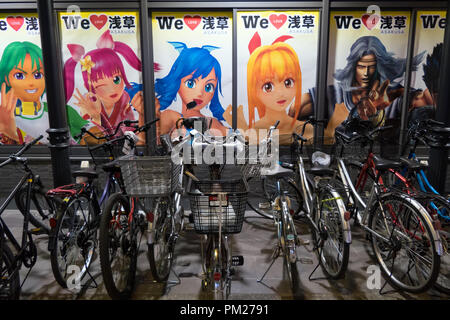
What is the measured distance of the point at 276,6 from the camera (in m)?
5.70

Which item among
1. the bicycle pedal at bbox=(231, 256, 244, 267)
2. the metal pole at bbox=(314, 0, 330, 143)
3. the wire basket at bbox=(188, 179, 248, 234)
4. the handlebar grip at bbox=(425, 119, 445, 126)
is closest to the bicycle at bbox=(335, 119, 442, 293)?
the handlebar grip at bbox=(425, 119, 445, 126)

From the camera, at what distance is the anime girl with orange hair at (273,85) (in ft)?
19.4

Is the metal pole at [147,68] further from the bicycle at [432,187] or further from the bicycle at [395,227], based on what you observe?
the bicycle at [432,187]

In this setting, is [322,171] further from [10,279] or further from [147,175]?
[10,279]

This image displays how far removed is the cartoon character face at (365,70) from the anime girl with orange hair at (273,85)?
0.97 m

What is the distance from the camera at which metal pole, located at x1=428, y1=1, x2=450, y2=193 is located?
440cm

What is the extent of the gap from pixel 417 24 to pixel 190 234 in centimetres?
493

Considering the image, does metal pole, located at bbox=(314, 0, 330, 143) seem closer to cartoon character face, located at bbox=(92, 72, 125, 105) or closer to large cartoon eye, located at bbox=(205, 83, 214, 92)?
large cartoon eye, located at bbox=(205, 83, 214, 92)

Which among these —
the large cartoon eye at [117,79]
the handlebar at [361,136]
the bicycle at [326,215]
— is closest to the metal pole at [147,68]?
the large cartoon eye at [117,79]

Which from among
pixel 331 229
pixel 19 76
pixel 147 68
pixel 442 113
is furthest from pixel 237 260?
pixel 19 76

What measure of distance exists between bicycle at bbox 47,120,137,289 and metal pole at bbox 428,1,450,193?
392 cm

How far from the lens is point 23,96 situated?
6.16m

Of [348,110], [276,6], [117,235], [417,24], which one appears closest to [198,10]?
[276,6]

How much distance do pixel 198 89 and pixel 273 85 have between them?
1.28 metres
